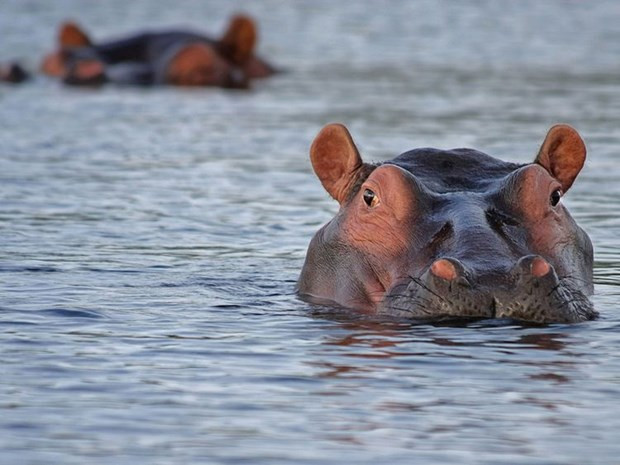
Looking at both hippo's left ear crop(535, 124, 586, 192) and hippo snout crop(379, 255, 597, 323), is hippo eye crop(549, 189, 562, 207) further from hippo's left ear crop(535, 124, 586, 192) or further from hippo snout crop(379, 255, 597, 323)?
hippo snout crop(379, 255, 597, 323)

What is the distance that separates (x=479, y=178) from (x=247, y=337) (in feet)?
5.44

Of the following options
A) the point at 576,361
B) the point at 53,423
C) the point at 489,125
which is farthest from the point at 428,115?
the point at 53,423

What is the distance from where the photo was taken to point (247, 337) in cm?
845

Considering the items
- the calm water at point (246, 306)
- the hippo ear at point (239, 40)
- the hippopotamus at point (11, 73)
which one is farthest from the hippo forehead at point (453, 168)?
the hippopotamus at point (11, 73)

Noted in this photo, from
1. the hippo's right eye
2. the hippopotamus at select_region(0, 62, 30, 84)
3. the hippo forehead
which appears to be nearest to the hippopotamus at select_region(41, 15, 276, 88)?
the hippopotamus at select_region(0, 62, 30, 84)

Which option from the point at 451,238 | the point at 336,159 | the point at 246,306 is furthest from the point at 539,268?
the point at 336,159

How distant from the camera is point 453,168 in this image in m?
9.38

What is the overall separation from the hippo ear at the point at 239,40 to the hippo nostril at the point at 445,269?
17.3 meters

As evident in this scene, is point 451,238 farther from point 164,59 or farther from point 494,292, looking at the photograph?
point 164,59

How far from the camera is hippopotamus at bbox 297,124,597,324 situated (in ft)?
26.3

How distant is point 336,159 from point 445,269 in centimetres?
199

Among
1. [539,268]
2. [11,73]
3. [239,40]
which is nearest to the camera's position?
[539,268]

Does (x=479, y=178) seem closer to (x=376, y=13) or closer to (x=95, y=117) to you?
(x=95, y=117)

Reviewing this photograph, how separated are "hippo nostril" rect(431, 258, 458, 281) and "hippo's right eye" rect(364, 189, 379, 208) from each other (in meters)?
1.16
